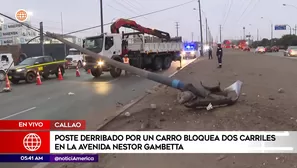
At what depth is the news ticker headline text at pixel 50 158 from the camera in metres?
4.95

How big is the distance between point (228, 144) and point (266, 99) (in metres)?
4.43

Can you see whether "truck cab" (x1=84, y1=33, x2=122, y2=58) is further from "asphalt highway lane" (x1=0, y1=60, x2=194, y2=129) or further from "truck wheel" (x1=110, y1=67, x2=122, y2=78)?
"asphalt highway lane" (x1=0, y1=60, x2=194, y2=129)

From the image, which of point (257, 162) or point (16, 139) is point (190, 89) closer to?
point (257, 162)

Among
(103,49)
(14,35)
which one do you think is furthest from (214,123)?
(14,35)

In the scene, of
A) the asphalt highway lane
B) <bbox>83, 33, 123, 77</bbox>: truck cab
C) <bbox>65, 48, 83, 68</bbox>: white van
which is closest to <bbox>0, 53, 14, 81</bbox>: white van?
<bbox>83, 33, 123, 77</bbox>: truck cab

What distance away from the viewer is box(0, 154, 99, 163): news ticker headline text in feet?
16.2

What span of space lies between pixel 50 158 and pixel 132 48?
20.3 m

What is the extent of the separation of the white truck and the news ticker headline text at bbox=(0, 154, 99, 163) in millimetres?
14706

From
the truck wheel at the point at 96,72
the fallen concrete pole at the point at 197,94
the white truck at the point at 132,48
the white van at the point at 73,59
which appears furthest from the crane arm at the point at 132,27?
the fallen concrete pole at the point at 197,94

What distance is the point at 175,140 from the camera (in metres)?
5.17

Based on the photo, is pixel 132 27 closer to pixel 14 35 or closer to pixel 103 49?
pixel 103 49

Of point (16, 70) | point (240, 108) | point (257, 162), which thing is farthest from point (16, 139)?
point (16, 70)

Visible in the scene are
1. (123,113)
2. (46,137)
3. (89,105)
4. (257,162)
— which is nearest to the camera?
(257,162)

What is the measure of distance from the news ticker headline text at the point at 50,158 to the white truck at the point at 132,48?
14.7m
